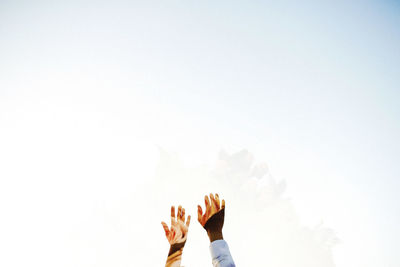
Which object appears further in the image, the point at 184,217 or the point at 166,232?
the point at 184,217

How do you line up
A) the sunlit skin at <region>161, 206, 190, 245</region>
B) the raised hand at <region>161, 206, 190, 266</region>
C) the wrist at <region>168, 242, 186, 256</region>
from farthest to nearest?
the sunlit skin at <region>161, 206, 190, 245</region>, the wrist at <region>168, 242, 186, 256</region>, the raised hand at <region>161, 206, 190, 266</region>

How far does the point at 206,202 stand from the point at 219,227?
0.46 meters

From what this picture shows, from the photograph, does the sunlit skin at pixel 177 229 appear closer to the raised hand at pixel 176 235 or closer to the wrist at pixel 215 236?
the raised hand at pixel 176 235

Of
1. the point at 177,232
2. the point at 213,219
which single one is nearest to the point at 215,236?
the point at 213,219

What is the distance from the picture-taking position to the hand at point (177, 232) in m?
2.71

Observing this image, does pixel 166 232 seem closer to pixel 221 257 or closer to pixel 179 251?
pixel 179 251

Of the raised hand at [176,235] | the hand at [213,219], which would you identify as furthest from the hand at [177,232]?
the hand at [213,219]

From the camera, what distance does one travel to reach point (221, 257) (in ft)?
8.18

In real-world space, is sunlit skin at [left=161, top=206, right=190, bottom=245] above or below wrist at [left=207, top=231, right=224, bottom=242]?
above

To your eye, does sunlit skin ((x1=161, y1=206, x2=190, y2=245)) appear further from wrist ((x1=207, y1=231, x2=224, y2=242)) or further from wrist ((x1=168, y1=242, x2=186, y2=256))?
wrist ((x1=207, y1=231, x2=224, y2=242))

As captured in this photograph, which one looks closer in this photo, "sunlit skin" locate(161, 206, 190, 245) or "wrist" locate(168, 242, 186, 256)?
"wrist" locate(168, 242, 186, 256)

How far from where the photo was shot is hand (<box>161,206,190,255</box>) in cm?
271

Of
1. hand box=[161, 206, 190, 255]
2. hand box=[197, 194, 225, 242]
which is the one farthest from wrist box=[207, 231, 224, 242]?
hand box=[161, 206, 190, 255]

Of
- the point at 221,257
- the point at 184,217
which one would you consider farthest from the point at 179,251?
the point at 184,217
